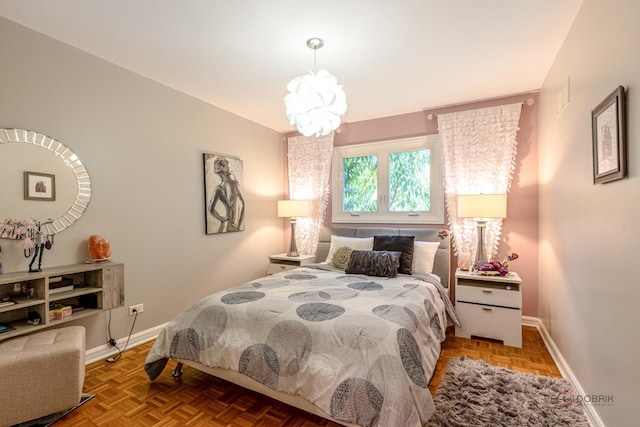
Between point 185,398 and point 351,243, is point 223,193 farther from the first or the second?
point 185,398

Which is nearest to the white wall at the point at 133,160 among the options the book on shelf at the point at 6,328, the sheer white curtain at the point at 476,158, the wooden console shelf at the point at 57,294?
the wooden console shelf at the point at 57,294

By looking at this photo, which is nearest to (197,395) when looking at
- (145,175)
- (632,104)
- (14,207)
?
(14,207)

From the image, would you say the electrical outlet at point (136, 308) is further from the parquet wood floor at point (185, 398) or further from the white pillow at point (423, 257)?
the white pillow at point (423, 257)

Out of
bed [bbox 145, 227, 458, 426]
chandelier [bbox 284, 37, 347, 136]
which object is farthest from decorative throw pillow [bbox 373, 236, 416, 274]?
chandelier [bbox 284, 37, 347, 136]

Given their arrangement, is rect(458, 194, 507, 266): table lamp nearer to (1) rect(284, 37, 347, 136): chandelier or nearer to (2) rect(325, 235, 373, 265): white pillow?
(2) rect(325, 235, 373, 265): white pillow

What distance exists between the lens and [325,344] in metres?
1.67

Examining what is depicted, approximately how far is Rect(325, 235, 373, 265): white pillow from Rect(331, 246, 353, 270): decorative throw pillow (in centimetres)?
10

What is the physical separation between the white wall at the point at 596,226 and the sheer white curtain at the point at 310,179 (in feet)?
8.62

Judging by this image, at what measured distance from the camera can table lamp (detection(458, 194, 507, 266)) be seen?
2.98 metres

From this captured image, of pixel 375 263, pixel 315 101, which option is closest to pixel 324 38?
pixel 315 101

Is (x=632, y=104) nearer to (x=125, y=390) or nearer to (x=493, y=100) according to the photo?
(x=493, y=100)

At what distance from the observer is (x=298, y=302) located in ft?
6.98

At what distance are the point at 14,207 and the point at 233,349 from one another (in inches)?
72.2

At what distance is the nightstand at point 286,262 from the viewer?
411 cm
